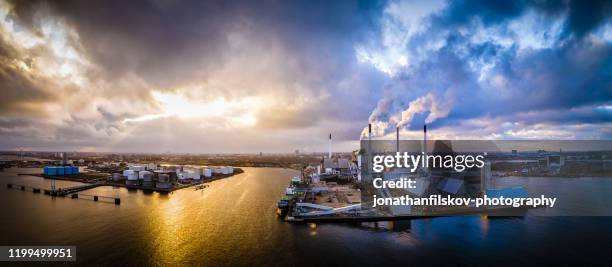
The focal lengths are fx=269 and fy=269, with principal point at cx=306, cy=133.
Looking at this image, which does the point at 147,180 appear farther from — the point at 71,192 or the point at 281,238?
the point at 281,238

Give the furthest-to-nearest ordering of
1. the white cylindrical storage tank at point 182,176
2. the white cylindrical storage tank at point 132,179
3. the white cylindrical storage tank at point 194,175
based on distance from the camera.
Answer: the white cylindrical storage tank at point 194,175, the white cylindrical storage tank at point 182,176, the white cylindrical storage tank at point 132,179

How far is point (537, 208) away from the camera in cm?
2022

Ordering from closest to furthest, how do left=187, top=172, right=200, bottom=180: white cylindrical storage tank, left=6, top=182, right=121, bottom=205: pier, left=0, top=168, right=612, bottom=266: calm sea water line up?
left=0, top=168, right=612, bottom=266: calm sea water → left=6, top=182, right=121, bottom=205: pier → left=187, top=172, right=200, bottom=180: white cylindrical storage tank

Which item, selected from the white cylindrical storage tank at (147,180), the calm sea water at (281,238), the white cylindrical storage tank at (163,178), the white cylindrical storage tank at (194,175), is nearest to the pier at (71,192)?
the calm sea water at (281,238)

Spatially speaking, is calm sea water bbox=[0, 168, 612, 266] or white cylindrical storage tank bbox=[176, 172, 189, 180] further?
white cylindrical storage tank bbox=[176, 172, 189, 180]

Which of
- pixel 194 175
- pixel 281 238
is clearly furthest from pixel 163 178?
pixel 281 238

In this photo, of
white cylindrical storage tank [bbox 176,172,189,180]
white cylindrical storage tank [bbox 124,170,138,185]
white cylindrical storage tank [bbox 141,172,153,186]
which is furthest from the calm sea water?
white cylindrical storage tank [bbox 176,172,189,180]

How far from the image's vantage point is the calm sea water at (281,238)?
11.4 metres

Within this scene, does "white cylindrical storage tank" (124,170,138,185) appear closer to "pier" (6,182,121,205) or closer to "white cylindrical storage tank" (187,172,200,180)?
"pier" (6,182,121,205)

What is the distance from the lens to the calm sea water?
11.4 m

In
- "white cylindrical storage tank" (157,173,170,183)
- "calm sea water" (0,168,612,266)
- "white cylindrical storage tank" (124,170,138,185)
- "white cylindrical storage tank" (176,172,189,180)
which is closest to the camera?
"calm sea water" (0,168,612,266)

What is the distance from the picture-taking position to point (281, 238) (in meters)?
13.9

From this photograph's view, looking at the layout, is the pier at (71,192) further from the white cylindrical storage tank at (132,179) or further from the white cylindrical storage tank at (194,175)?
the white cylindrical storage tank at (194,175)

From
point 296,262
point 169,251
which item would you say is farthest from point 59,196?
point 296,262
